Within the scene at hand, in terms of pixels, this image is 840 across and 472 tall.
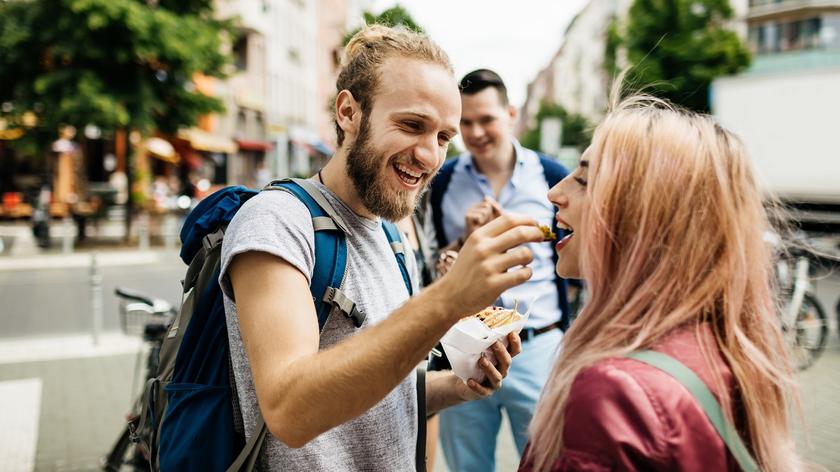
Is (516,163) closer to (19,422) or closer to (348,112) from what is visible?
(348,112)

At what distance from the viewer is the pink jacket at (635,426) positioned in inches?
41.1

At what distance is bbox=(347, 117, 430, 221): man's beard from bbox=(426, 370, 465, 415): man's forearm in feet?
1.77

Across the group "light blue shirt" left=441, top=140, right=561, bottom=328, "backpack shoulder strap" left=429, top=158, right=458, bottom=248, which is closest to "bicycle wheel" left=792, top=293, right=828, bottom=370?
"light blue shirt" left=441, top=140, right=561, bottom=328

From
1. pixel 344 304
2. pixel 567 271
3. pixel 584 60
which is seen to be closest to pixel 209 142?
pixel 344 304

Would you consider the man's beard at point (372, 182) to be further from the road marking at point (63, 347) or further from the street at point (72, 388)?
the road marking at point (63, 347)

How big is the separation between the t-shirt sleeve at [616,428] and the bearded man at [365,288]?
24 centimetres

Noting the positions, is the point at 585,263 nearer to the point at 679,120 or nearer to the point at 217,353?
the point at 679,120

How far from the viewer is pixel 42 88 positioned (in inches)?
600

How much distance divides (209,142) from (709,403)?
3306 cm

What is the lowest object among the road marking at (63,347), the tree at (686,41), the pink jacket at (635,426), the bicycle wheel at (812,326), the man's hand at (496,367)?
the road marking at (63,347)

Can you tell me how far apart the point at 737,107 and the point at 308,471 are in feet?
59.8

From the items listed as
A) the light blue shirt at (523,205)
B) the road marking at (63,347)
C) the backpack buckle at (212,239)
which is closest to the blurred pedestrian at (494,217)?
the light blue shirt at (523,205)

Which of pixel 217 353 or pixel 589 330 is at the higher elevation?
pixel 589 330

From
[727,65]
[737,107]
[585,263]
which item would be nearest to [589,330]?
[585,263]
